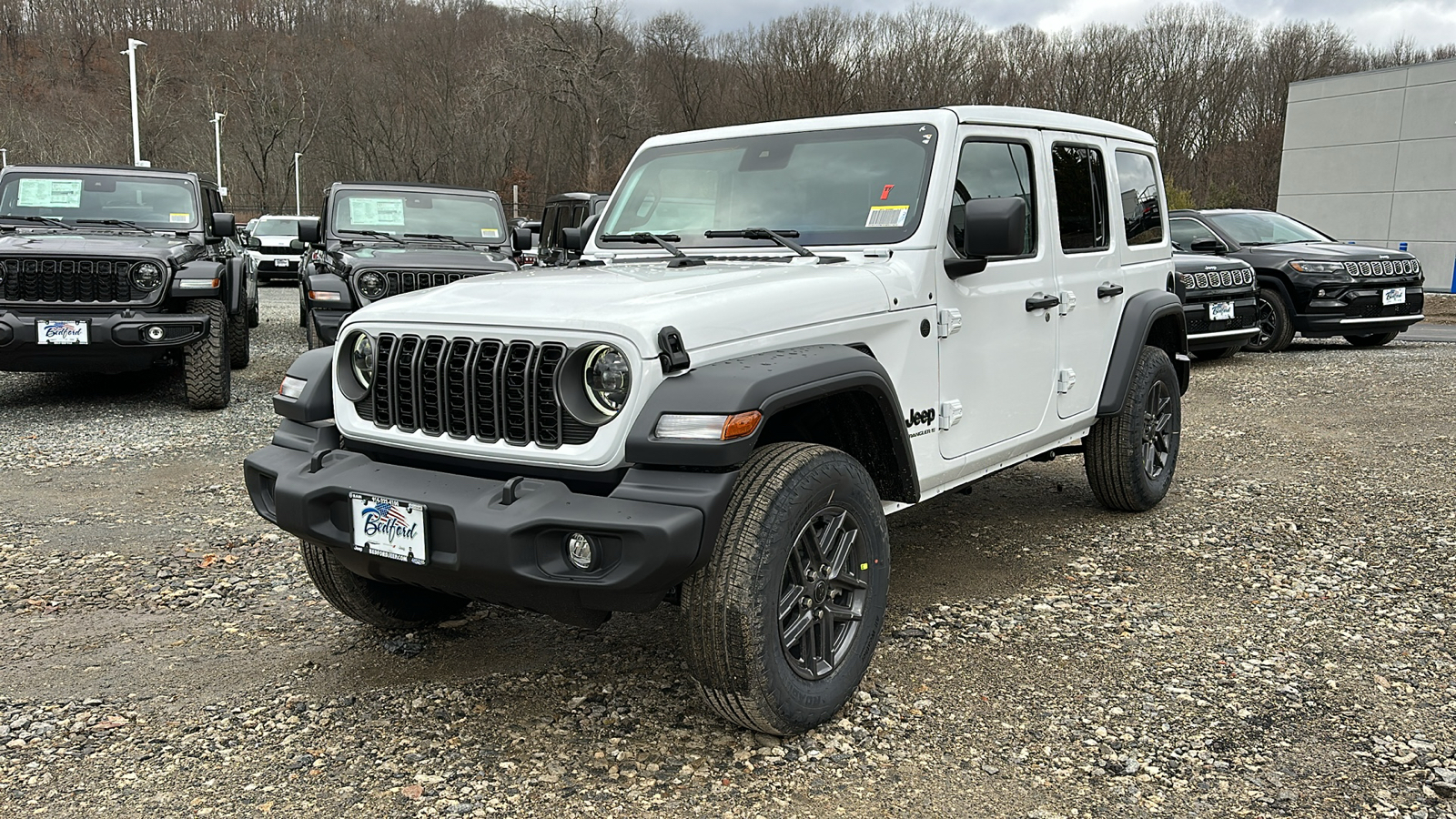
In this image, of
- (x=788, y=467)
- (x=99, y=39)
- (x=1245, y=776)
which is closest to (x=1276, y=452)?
(x=1245, y=776)

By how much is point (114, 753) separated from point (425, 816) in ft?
3.35

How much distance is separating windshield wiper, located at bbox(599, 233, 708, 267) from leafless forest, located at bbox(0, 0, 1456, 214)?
44178 millimetres

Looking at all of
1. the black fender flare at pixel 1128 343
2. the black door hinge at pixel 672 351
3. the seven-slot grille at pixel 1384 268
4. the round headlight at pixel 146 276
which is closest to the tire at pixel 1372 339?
the seven-slot grille at pixel 1384 268

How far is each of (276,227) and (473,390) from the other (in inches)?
993

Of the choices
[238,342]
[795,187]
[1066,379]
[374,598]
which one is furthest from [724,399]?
[238,342]

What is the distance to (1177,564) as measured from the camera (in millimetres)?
4906

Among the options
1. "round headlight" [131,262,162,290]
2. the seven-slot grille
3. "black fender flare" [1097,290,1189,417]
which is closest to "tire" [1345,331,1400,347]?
the seven-slot grille

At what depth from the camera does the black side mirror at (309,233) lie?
33.0ft

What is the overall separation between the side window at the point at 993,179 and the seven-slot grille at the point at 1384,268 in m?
9.26

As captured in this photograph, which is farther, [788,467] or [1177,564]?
[1177,564]

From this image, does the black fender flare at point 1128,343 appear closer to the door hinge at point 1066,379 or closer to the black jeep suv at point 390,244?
the door hinge at point 1066,379

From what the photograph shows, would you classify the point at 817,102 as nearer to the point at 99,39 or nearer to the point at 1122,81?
the point at 1122,81

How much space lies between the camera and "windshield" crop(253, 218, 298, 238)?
2559 centimetres

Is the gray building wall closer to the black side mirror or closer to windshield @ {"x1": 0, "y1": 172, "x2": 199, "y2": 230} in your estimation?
the black side mirror
